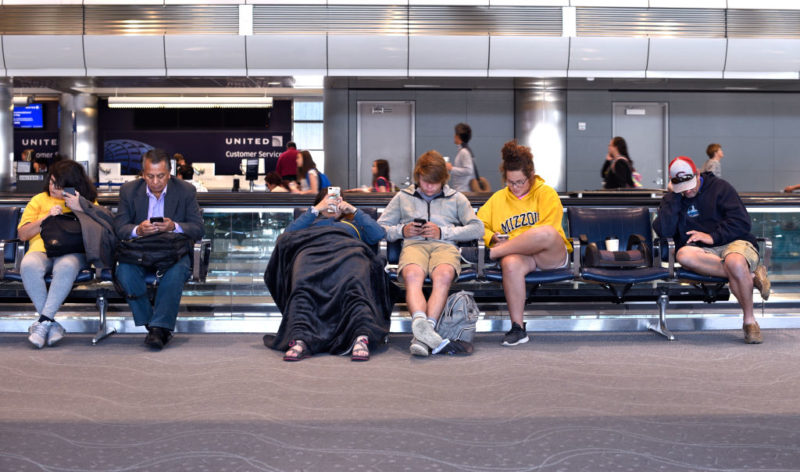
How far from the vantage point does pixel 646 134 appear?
43.1 feet

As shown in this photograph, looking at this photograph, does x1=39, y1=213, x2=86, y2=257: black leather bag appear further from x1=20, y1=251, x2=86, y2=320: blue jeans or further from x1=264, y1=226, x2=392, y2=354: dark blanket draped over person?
x1=264, y1=226, x2=392, y2=354: dark blanket draped over person

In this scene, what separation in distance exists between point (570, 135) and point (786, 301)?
6646mm

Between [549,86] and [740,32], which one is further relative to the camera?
[549,86]

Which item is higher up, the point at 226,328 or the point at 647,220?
the point at 647,220

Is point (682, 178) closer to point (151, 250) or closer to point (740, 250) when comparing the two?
point (740, 250)

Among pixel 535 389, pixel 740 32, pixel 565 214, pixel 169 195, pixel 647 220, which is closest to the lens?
pixel 535 389

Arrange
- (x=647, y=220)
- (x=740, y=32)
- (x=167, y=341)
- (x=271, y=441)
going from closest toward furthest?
(x=271, y=441) → (x=167, y=341) → (x=647, y=220) → (x=740, y=32)

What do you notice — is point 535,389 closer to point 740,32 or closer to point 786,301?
point 786,301

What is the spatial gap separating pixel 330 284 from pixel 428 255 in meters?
0.70

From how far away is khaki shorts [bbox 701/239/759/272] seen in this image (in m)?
5.32

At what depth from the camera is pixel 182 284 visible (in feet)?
17.2

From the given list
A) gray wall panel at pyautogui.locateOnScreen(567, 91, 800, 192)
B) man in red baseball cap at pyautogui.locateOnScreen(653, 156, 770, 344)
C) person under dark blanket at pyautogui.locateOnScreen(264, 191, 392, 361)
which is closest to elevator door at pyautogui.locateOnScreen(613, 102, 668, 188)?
gray wall panel at pyautogui.locateOnScreen(567, 91, 800, 192)

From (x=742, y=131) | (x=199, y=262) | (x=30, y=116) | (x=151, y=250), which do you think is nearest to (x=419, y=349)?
(x=199, y=262)

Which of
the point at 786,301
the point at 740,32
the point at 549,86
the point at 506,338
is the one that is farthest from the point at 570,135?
the point at 506,338
